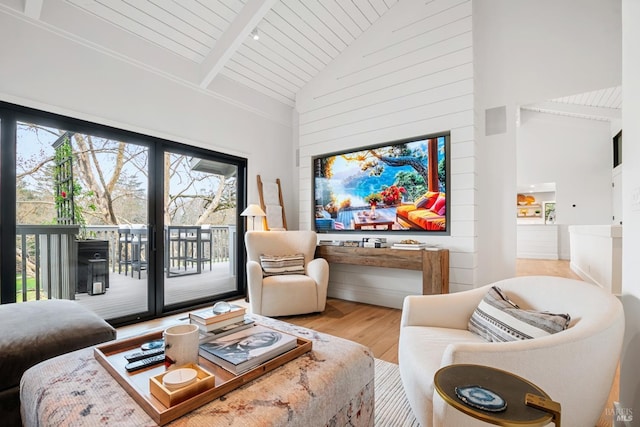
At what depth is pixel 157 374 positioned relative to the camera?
3.51 feet

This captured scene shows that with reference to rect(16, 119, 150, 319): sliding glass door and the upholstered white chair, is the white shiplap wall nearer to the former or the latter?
the upholstered white chair

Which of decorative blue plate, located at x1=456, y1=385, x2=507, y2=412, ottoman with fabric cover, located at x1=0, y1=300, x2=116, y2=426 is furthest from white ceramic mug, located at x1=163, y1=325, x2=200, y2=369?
decorative blue plate, located at x1=456, y1=385, x2=507, y2=412

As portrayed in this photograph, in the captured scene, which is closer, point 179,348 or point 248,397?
point 248,397

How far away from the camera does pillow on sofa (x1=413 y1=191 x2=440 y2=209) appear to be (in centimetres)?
334

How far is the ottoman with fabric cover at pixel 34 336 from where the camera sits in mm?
1348

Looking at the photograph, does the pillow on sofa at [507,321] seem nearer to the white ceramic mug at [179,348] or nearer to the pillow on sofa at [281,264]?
the white ceramic mug at [179,348]

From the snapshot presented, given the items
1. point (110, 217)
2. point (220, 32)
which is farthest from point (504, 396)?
point (220, 32)

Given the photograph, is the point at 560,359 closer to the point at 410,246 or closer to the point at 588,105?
the point at 410,246

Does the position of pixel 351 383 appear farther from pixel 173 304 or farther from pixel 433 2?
pixel 433 2

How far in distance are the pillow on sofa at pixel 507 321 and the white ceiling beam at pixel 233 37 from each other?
3158 millimetres

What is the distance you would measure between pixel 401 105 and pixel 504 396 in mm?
3389

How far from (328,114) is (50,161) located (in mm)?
3181

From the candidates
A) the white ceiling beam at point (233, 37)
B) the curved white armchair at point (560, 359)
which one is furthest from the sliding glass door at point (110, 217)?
the curved white armchair at point (560, 359)

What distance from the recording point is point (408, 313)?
1.81 m
